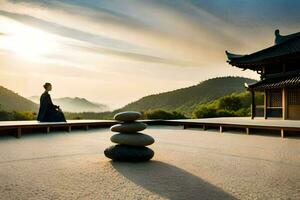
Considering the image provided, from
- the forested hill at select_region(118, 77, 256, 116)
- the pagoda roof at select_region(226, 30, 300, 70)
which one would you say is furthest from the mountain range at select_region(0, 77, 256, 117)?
the pagoda roof at select_region(226, 30, 300, 70)

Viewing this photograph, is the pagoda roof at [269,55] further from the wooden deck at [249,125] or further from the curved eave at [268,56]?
the wooden deck at [249,125]

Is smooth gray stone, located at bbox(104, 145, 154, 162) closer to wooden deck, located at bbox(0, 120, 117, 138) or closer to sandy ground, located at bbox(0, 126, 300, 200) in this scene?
sandy ground, located at bbox(0, 126, 300, 200)

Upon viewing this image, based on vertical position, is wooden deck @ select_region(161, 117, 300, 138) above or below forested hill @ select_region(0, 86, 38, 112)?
below

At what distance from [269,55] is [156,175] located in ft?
49.2

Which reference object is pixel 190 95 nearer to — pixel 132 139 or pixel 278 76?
pixel 278 76

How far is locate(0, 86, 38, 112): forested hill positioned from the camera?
170ft

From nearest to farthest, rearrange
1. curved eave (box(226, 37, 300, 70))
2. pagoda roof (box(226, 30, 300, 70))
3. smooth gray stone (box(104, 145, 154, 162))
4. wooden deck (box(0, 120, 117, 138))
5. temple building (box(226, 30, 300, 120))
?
smooth gray stone (box(104, 145, 154, 162)), wooden deck (box(0, 120, 117, 138)), temple building (box(226, 30, 300, 120)), curved eave (box(226, 37, 300, 70)), pagoda roof (box(226, 30, 300, 70))

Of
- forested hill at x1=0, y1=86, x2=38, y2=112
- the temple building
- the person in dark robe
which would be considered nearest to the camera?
the person in dark robe

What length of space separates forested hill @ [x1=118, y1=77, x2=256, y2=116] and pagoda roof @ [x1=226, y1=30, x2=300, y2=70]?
156ft

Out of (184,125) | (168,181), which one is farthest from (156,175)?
(184,125)

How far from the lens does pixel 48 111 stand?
13.5 m

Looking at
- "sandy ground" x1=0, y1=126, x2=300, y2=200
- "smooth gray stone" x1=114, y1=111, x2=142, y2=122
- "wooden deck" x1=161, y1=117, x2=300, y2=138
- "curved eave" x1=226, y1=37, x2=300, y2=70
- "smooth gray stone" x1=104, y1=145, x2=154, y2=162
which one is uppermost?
"curved eave" x1=226, y1=37, x2=300, y2=70

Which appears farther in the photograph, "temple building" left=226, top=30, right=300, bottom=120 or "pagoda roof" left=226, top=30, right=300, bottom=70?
"pagoda roof" left=226, top=30, right=300, bottom=70

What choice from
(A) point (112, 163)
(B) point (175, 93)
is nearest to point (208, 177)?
(A) point (112, 163)
